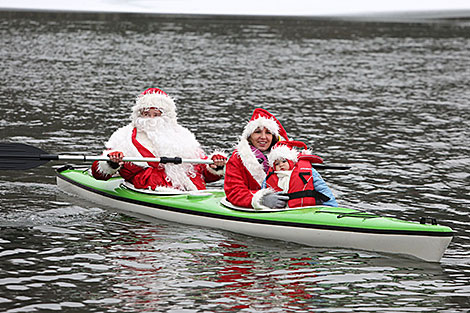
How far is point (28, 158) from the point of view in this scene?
1066 centimetres

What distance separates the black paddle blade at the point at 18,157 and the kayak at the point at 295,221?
1005 mm

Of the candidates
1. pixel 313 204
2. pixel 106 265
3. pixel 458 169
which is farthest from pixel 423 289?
pixel 458 169

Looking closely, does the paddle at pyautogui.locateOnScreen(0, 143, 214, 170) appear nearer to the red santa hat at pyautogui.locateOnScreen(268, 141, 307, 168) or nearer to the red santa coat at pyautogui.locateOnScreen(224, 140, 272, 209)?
the red santa coat at pyautogui.locateOnScreen(224, 140, 272, 209)

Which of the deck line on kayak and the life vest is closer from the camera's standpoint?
the deck line on kayak

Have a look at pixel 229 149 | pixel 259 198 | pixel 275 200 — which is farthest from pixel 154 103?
pixel 229 149

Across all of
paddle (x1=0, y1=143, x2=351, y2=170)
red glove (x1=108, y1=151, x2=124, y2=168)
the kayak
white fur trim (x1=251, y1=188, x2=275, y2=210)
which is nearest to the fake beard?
paddle (x1=0, y1=143, x2=351, y2=170)

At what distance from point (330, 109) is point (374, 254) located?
37.9 ft

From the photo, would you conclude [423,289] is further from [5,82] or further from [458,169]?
[5,82]

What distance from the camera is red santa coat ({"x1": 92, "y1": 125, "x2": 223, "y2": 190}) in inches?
423

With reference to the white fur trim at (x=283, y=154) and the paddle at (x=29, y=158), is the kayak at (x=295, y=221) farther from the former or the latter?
the white fur trim at (x=283, y=154)

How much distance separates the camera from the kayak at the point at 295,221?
855 centimetres

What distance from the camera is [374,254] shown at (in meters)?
8.80

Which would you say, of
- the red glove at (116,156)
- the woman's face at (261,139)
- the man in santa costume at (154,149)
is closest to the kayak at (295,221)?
the man in santa costume at (154,149)

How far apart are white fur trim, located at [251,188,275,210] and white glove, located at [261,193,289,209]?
0.11 feet
